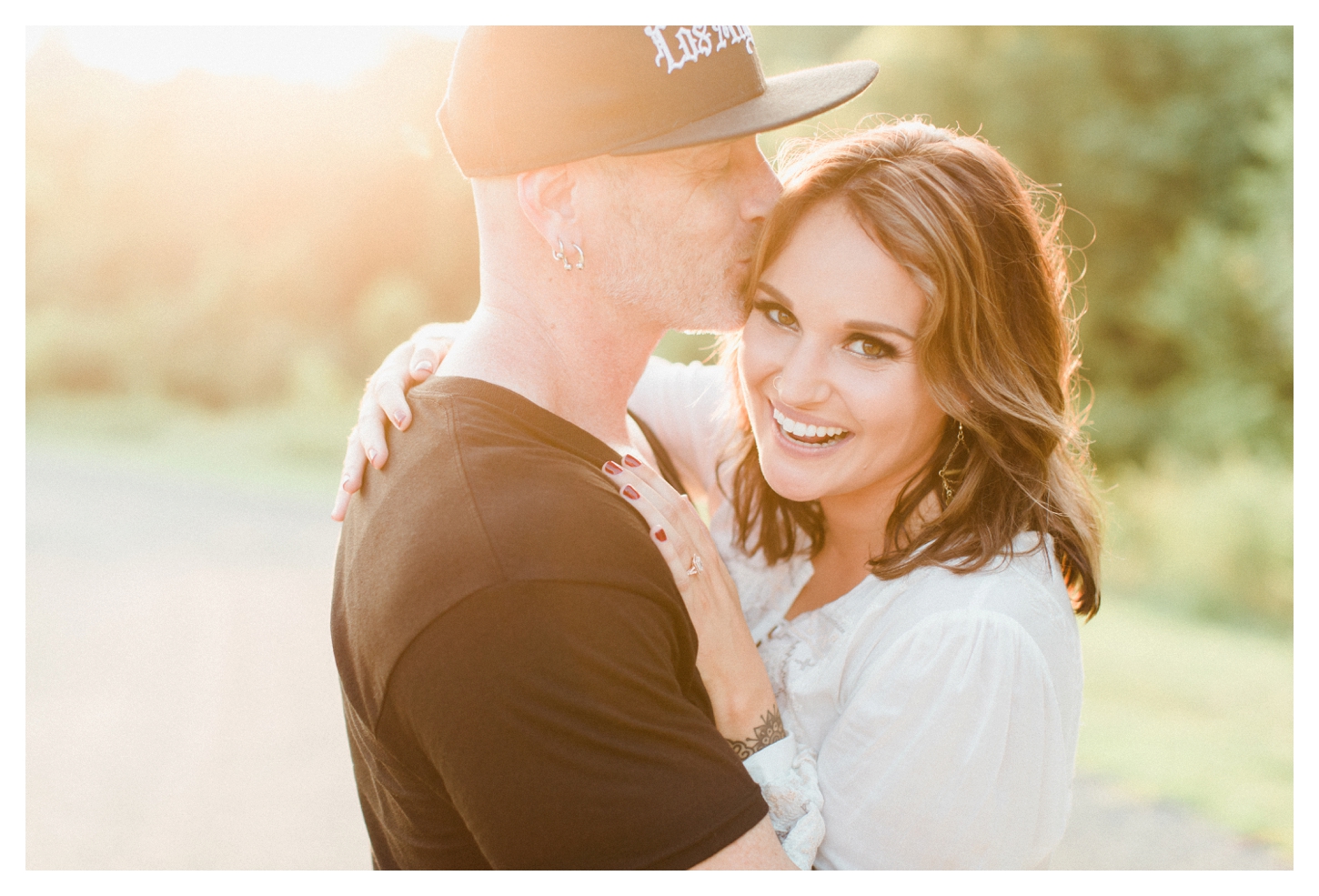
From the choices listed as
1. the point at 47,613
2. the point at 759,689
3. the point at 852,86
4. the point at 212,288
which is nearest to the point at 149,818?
the point at 47,613

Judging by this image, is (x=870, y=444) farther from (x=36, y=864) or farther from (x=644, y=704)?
(x=36, y=864)

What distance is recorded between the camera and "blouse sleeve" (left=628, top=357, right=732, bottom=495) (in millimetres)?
2809

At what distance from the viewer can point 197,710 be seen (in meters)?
5.75

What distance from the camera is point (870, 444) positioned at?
207 cm

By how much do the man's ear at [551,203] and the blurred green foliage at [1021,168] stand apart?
19.4 ft

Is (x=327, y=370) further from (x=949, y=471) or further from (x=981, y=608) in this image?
(x=981, y=608)

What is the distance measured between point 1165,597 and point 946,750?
655 centimetres

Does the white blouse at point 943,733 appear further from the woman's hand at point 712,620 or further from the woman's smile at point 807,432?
the woman's smile at point 807,432

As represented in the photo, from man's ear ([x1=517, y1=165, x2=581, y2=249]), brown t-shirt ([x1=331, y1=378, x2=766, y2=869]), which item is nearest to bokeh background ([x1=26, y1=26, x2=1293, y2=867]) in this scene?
man's ear ([x1=517, y1=165, x2=581, y2=249])

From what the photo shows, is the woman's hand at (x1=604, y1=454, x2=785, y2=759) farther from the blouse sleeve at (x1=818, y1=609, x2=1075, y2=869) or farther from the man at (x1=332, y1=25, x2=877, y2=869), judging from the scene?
the blouse sleeve at (x1=818, y1=609, x2=1075, y2=869)

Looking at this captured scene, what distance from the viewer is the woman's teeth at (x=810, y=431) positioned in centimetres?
209

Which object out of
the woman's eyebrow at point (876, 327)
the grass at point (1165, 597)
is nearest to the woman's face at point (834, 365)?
the woman's eyebrow at point (876, 327)

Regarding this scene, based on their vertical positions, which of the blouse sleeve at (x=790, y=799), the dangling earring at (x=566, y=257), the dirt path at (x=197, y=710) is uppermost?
the dangling earring at (x=566, y=257)

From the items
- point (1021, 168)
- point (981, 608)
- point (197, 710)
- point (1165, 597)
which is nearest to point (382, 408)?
point (981, 608)
